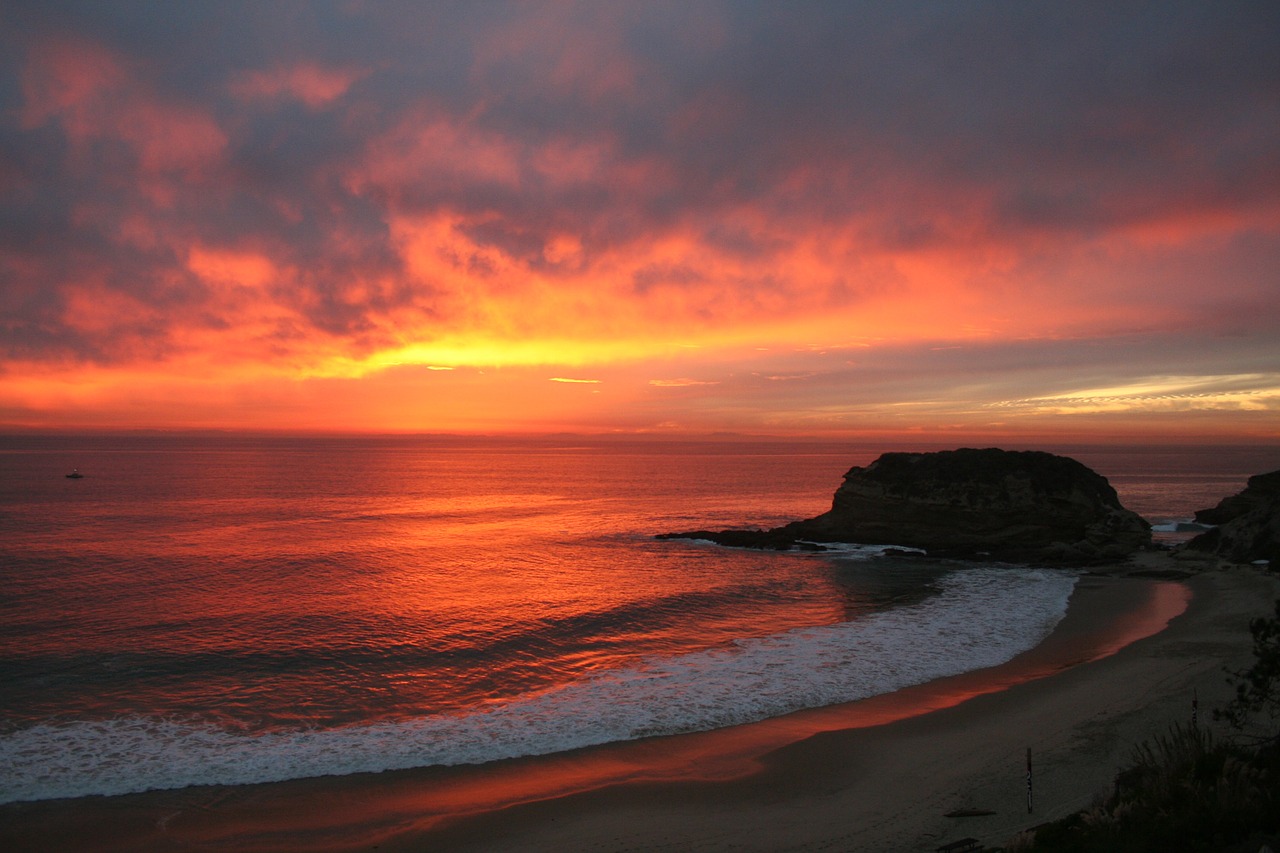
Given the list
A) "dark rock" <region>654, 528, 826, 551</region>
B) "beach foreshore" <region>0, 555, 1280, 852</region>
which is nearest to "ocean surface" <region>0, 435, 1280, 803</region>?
"beach foreshore" <region>0, 555, 1280, 852</region>

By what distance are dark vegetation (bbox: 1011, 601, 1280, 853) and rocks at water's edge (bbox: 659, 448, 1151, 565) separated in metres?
33.7

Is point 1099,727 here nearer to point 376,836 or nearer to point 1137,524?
point 376,836

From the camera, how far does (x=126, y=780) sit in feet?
44.1

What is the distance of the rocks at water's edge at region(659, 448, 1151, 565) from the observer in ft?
141

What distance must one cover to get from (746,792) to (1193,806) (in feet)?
23.2

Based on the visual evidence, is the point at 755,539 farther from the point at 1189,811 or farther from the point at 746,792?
the point at 1189,811

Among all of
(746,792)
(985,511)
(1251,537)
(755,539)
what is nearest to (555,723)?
(746,792)

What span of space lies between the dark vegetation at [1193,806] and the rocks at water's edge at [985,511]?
33.7m

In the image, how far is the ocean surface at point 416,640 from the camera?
51.0ft

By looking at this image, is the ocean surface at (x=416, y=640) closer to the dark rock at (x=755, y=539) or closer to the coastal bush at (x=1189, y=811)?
the dark rock at (x=755, y=539)

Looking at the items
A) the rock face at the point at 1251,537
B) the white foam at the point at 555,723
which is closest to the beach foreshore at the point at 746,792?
the white foam at the point at 555,723

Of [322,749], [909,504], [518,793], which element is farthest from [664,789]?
[909,504]

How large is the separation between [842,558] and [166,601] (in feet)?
115

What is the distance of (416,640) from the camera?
23984 millimetres
